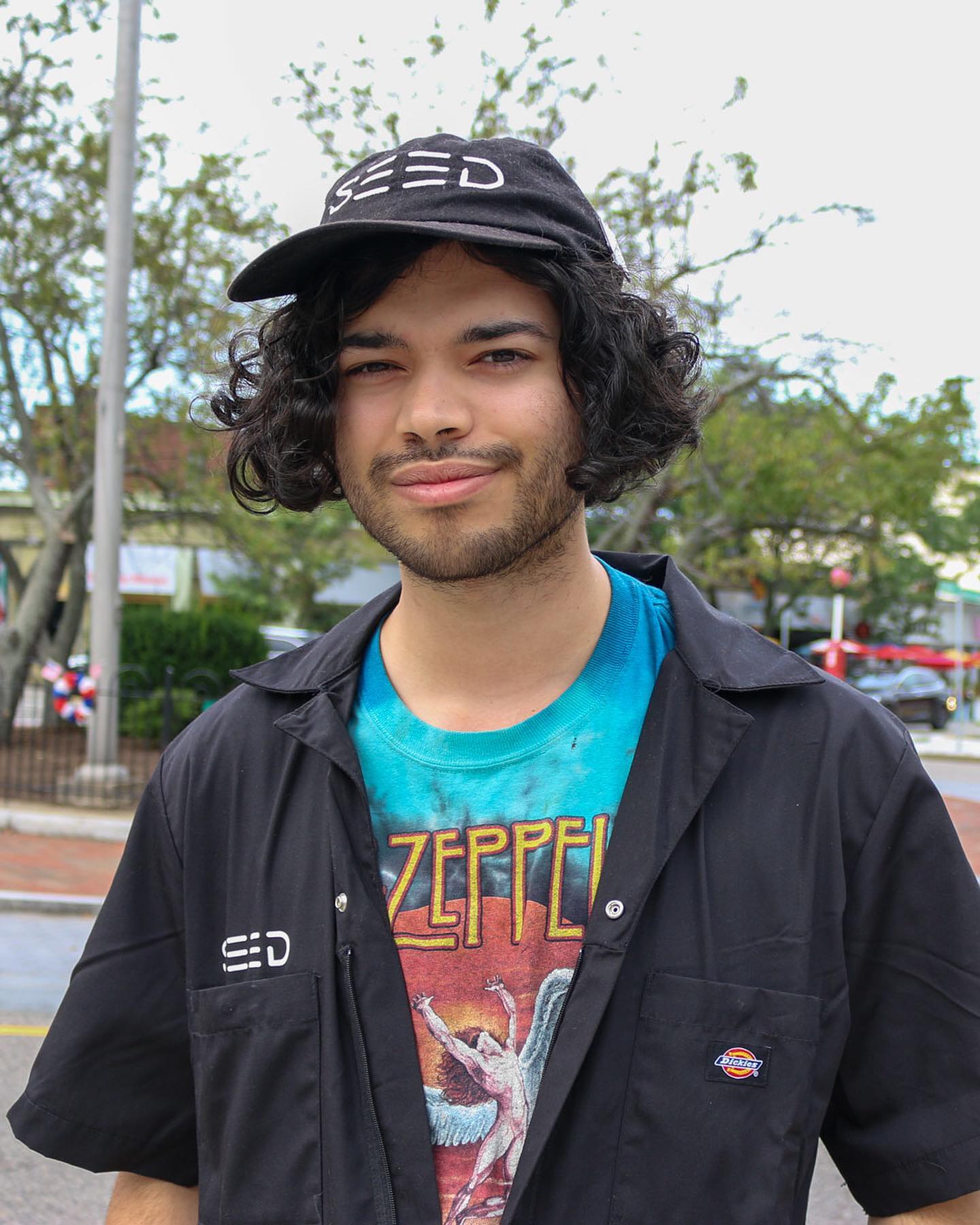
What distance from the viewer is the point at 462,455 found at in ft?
5.02

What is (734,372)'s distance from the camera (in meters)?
14.0

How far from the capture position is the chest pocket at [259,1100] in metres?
1.38

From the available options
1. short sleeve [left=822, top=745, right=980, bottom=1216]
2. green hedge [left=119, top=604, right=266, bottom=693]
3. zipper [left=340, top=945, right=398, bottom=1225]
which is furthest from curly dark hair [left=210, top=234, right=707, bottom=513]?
green hedge [left=119, top=604, right=266, bottom=693]

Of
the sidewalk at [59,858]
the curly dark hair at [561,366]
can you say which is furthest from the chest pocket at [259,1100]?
the sidewalk at [59,858]

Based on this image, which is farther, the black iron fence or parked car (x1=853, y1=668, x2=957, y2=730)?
parked car (x1=853, y1=668, x2=957, y2=730)

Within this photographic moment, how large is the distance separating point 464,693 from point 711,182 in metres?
11.4

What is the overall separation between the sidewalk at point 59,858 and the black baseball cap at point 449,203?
687cm

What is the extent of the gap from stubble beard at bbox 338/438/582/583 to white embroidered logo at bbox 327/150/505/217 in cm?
35

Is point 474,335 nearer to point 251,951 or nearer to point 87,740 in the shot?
point 251,951

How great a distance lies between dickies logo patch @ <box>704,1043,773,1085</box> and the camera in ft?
4.30

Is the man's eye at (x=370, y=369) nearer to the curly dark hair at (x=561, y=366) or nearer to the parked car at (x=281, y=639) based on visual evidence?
the curly dark hair at (x=561, y=366)

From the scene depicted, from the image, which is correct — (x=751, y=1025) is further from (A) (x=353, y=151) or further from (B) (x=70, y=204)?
(B) (x=70, y=204)

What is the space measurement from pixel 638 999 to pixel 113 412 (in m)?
10.1

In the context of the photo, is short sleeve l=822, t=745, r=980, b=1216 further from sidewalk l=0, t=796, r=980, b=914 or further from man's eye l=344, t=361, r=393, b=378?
sidewalk l=0, t=796, r=980, b=914
